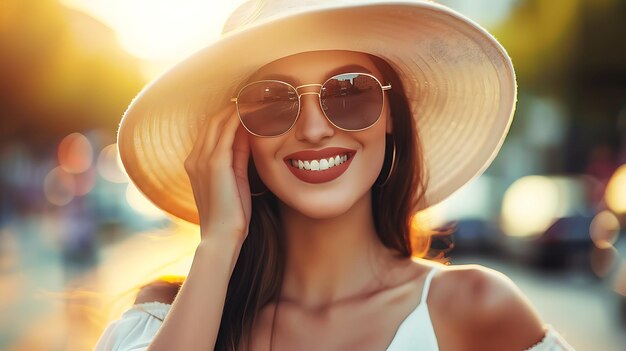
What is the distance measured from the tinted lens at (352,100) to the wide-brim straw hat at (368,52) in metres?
0.11

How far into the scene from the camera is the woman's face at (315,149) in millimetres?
2621

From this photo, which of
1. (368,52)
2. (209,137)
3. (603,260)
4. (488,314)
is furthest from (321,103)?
(603,260)

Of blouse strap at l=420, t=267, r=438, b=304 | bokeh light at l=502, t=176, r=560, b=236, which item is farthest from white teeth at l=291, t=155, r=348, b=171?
bokeh light at l=502, t=176, r=560, b=236

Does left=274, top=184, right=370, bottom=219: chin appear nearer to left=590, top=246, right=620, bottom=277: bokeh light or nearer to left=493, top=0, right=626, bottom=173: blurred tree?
left=590, top=246, right=620, bottom=277: bokeh light

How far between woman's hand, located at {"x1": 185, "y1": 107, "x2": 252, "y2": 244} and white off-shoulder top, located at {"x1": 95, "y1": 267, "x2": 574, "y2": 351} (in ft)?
1.41

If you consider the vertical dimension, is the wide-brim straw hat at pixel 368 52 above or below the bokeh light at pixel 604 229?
above

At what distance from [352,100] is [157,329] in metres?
1.02

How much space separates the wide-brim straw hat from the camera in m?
2.44

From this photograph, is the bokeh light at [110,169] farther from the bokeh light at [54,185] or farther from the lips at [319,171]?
the lips at [319,171]

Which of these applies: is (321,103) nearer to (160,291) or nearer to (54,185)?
(160,291)

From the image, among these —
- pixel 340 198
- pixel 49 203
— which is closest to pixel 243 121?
pixel 340 198

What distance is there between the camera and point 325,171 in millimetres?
2635

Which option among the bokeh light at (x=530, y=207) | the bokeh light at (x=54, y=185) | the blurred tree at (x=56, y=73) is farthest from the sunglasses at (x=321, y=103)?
the bokeh light at (x=54, y=185)

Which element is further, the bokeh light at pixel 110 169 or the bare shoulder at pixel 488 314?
the bokeh light at pixel 110 169
